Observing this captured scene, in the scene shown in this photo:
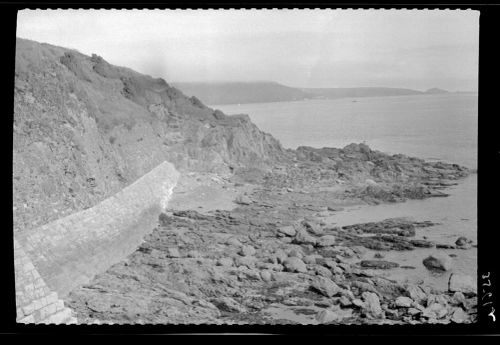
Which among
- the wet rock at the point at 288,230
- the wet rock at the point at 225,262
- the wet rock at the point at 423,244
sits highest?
the wet rock at the point at 288,230

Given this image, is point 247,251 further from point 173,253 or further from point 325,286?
point 325,286

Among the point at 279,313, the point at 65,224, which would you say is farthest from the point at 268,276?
the point at 65,224

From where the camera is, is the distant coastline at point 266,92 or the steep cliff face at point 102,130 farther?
the distant coastline at point 266,92

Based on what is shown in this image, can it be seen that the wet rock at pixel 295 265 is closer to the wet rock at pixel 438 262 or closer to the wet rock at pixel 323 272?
the wet rock at pixel 323 272

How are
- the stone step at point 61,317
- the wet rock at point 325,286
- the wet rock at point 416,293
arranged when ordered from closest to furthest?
the stone step at point 61,317
the wet rock at point 416,293
the wet rock at point 325,286

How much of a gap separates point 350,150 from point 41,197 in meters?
4.11

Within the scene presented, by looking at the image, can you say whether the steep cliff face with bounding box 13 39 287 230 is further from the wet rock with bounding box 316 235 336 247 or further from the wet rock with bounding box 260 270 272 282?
the wet rock with bounding box 260 270 272 282

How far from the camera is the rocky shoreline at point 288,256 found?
20.9ft

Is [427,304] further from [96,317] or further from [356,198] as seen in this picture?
[96,317]

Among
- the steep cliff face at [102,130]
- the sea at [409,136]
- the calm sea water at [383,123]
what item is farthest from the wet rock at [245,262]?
the calm sea water at [383,123]

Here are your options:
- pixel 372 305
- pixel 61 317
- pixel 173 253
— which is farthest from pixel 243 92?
pixel 61 317

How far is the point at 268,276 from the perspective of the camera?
6.82 metres

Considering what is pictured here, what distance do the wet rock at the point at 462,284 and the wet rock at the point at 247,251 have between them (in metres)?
2.54

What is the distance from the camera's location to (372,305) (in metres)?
6.34
